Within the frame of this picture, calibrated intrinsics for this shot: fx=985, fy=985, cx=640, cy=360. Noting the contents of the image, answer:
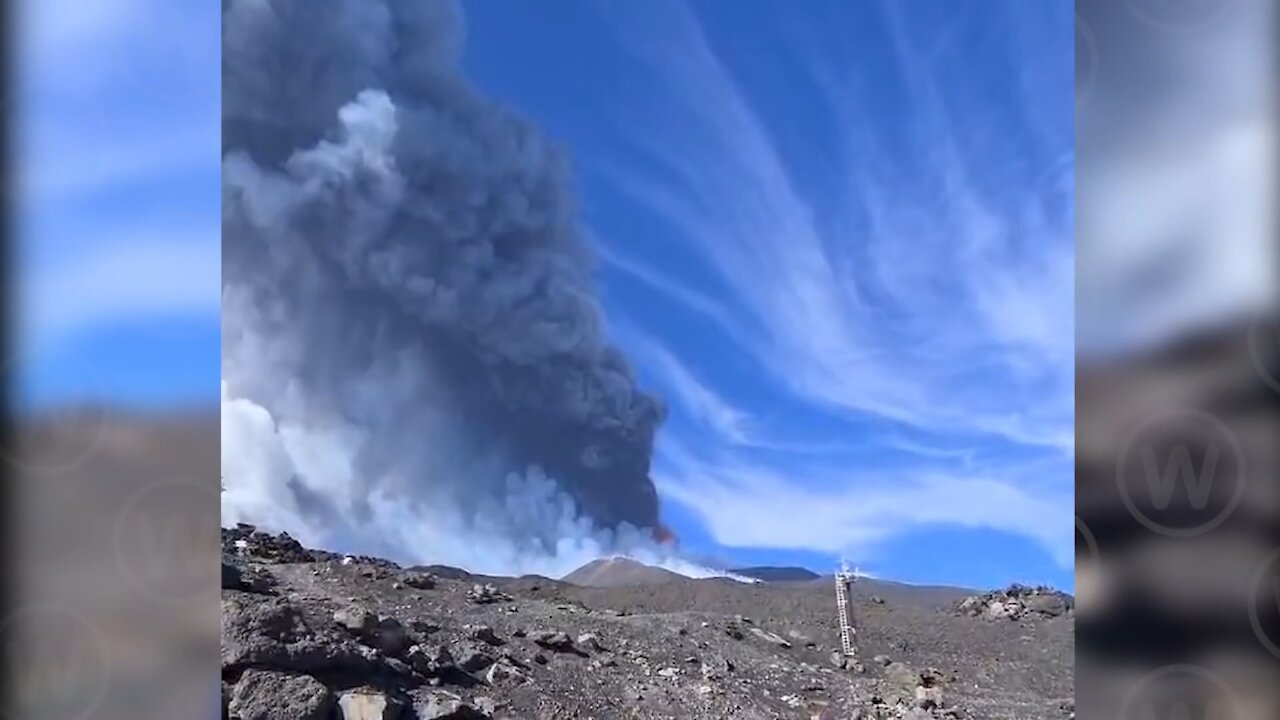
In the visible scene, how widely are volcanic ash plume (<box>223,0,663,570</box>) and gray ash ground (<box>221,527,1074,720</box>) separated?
0.09 metres

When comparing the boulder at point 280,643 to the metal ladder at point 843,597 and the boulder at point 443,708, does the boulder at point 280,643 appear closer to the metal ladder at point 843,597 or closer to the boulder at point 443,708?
the boulder at point 443,708

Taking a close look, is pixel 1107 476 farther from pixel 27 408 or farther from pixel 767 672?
pixel 27 408

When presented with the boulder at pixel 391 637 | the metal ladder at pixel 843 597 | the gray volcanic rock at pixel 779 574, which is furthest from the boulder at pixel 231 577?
the metal ladder at pixel 843 597

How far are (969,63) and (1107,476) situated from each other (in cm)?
105

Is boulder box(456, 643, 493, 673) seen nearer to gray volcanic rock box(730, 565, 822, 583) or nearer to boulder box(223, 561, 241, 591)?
boulder box(223, 561, 241, 591)

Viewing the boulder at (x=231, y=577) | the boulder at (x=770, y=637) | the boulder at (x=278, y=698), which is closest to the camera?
the boulder at (x=278, y=698)

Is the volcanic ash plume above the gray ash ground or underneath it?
above

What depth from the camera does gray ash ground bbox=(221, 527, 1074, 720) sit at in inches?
76.6

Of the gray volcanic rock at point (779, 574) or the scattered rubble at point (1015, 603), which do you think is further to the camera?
the gray volcanic rock at point (779, 574)

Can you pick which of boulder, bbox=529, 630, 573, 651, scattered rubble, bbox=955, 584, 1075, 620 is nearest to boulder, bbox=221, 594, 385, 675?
boulder, bbox=529, 630, 573, 651

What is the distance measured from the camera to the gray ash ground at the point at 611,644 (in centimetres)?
195

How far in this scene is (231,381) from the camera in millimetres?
1958

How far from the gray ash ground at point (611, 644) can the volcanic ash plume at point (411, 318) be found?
90mm

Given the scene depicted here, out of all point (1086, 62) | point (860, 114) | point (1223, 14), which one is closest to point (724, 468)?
point (860, 114)
